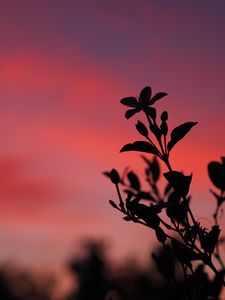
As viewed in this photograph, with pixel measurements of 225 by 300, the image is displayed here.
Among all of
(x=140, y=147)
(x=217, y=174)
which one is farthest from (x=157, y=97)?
(x=217, y=174)

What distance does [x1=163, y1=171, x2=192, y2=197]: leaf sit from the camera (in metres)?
2.81

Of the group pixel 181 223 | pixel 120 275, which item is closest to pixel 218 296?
pixel 181 223

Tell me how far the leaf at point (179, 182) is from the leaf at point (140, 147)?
7.8 inches

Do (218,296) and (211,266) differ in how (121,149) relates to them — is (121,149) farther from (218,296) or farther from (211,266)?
(218,296)

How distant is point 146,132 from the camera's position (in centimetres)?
297

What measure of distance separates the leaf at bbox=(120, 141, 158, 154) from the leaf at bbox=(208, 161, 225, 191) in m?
0.57

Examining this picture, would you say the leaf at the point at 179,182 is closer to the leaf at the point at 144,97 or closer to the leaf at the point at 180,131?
the leaf at the point at 180,131

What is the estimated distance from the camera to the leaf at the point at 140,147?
295cm

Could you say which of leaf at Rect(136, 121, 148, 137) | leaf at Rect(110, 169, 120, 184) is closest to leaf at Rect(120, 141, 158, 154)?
leaf at Rect(136, 121, 148, 137)

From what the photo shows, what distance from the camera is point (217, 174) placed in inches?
136

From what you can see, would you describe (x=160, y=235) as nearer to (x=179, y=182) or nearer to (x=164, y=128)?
(x=179, y=182)

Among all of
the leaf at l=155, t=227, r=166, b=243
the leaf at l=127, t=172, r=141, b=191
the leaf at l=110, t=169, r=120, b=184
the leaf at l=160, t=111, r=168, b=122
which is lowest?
the leaf at l=155, t=227, r=166, b=243

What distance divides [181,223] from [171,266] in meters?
0.38

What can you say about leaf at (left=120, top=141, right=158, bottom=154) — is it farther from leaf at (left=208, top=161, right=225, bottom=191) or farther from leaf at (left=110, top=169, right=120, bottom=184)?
leaf at (left=208, top=161, right=225, bottom=191)
